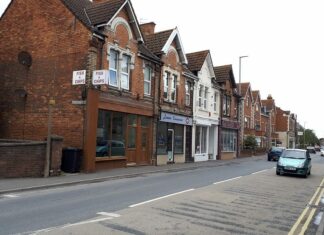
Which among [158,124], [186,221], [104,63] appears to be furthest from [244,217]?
[158,124]

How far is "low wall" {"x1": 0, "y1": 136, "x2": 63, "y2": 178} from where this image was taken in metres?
15.6

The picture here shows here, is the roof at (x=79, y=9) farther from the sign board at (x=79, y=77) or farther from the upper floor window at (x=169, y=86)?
the upper floor window at (x=169, y=86)

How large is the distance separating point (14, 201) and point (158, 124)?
53.7ft

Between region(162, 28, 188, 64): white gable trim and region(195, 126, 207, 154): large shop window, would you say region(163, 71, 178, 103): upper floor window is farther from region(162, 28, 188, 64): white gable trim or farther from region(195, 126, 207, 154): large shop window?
region(195, 126, 207, 154): large shop window

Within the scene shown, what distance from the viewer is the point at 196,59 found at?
34.6 metres

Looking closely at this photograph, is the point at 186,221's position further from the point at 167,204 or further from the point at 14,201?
the point at 14,201

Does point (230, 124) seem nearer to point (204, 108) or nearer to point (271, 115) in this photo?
point (204, 108)

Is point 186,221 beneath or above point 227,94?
beneath

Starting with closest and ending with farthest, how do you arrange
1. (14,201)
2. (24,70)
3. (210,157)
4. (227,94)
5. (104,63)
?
(14,201) → (104,63) → (24,70) → (210,157) → (227,94)

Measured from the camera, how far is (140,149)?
24703mm

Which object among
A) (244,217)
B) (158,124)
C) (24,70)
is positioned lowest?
(244,217)

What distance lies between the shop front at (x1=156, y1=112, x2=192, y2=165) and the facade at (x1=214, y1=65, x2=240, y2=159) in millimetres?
8428

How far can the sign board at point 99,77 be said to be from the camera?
723 inches

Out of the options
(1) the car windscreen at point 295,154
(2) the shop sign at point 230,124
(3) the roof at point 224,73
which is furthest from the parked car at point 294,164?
(3) the roof at point 224,73
